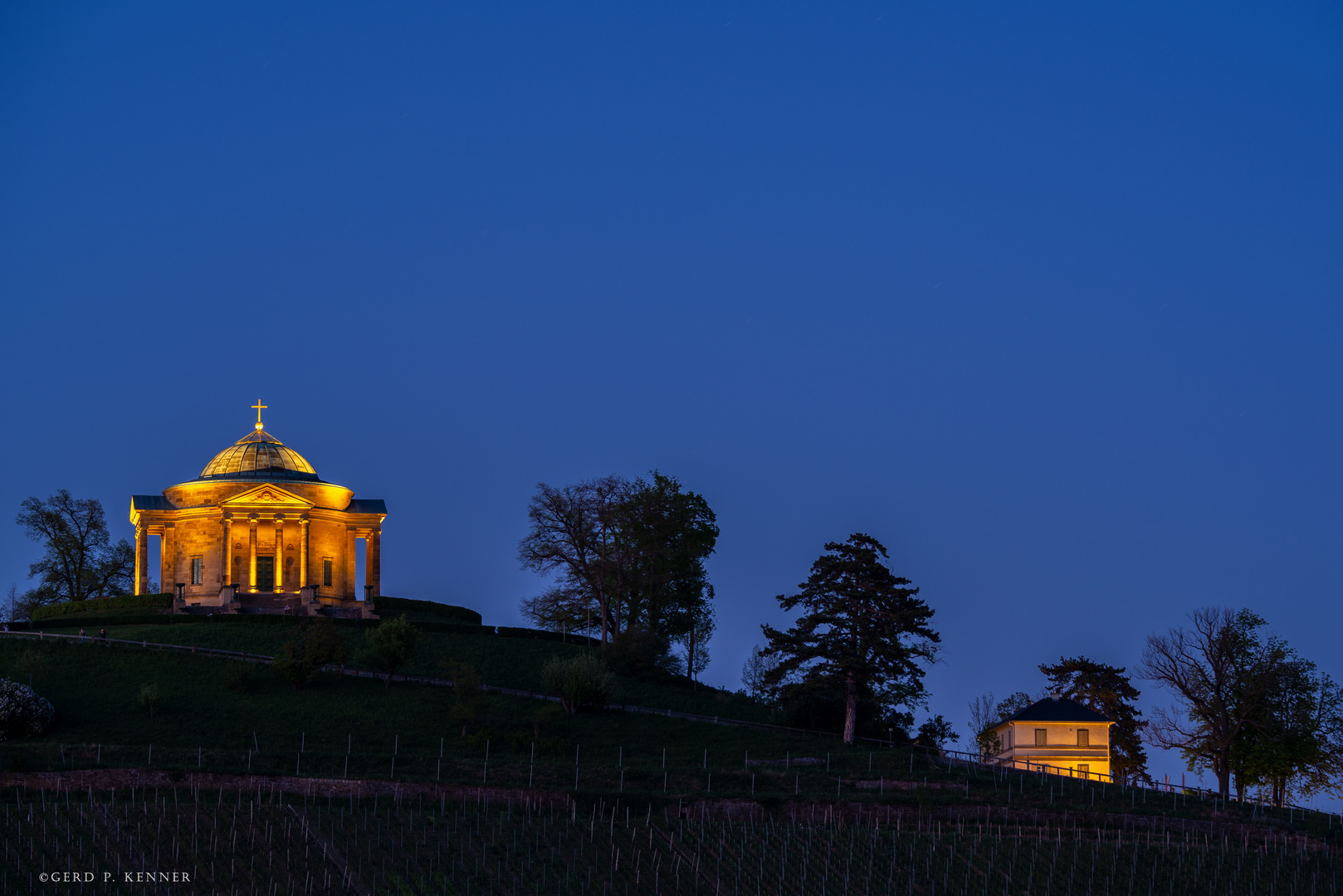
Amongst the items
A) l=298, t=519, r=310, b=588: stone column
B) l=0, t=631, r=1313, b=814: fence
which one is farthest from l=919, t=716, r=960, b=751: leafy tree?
l=298, t=519, r=310, b=588: stone column

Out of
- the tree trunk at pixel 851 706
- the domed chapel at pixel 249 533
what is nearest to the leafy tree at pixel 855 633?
the tree trunk at pixel 851 706

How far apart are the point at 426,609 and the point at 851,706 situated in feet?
118

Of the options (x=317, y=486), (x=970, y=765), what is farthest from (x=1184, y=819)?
(x=317, y=486)

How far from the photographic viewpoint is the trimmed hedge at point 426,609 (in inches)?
3935

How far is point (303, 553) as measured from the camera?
104m

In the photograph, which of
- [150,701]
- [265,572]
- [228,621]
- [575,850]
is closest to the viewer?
[575,850]

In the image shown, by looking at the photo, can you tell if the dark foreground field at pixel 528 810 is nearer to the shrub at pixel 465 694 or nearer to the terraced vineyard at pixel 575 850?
the terraced vineyard at pixel 575 850

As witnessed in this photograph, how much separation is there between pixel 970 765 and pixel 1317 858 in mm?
16966

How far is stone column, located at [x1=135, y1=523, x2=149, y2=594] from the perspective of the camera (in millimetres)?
105375

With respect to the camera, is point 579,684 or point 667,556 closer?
point 579,684

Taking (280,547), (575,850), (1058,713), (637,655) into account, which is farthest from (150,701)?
(1058,713)

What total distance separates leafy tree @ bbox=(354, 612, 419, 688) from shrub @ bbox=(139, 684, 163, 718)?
10.9 meters

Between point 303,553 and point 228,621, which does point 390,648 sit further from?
point 303,553

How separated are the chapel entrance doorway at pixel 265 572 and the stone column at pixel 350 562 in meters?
5.08
